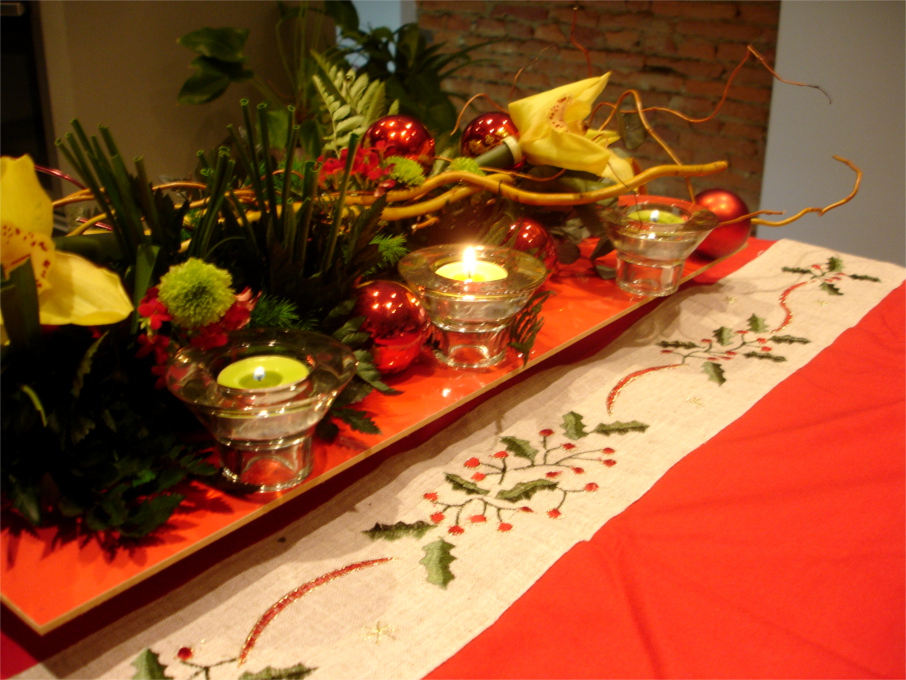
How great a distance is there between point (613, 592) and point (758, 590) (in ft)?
0.31

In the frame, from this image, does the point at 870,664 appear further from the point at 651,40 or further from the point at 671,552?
the point at 651,40

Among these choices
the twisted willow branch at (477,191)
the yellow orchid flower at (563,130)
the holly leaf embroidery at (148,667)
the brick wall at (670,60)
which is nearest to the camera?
the holly leaf embroidery at (148,667)

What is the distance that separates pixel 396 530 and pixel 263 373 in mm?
146

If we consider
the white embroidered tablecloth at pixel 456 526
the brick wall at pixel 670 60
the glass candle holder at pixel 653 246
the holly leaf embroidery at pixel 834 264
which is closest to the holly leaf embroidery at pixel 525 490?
the white embroidered tablecloth at pixel 456 526

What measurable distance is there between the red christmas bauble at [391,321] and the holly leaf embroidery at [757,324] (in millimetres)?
451

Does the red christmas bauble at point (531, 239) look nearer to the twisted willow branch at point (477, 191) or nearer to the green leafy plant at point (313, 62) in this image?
the twisted willow branch at point (477, 191)

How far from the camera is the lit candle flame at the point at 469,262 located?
2.25ft

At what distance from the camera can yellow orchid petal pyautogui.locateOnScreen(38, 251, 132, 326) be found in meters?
0.45

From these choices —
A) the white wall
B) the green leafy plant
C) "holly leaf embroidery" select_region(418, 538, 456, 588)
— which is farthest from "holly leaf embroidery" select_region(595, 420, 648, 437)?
the white wall

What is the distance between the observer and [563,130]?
0.87 meters

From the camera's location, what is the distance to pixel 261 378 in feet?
1.62

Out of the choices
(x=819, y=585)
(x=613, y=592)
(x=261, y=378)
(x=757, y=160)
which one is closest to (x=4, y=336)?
(x=261, y=378)

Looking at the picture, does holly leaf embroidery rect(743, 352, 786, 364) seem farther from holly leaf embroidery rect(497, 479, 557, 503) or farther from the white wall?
the white wall

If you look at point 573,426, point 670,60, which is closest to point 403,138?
point 573,426
